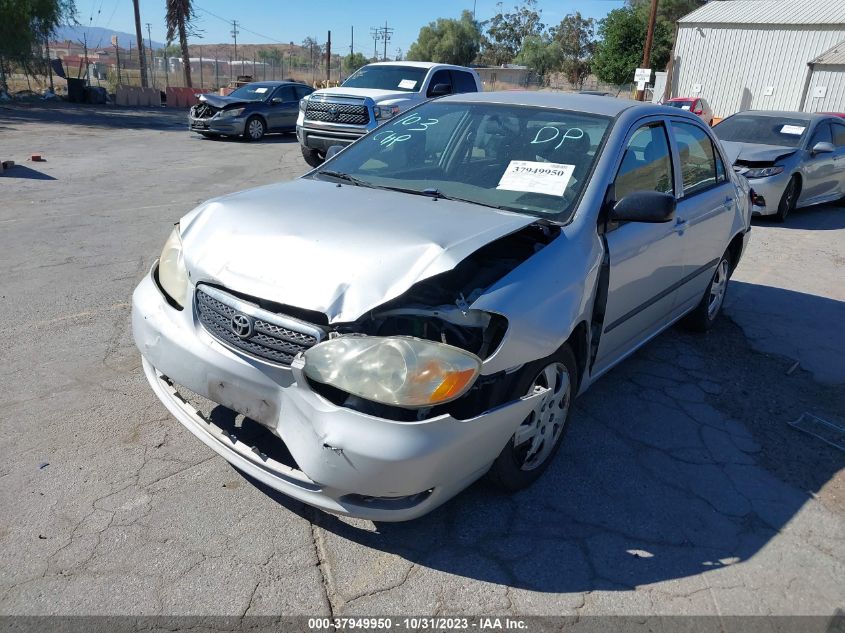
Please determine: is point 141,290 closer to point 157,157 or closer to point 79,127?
point 157,157

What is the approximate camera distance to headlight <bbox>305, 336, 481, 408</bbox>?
7.84 ft

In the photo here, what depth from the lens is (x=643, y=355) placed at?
4930mm

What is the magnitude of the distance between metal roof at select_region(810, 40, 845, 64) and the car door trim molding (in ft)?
95.7

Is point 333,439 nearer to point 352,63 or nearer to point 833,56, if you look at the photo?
point 833,56

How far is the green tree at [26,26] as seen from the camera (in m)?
26.1

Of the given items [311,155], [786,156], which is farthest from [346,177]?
[311,155]

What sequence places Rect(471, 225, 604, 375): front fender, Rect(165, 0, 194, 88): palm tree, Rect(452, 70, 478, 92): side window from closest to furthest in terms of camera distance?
Rect(471, 225, 604, 375): front fender < Rect(452, 70, 478, 92): side window < Rect(165, 0, 194, 88): palm tree

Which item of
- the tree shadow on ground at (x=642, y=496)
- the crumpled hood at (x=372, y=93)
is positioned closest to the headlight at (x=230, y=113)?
the crumpled hood at (x=372, y=93)

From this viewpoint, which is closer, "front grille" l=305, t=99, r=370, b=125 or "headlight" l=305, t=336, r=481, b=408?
"headlight" l=305, t=336, r=481, b=408

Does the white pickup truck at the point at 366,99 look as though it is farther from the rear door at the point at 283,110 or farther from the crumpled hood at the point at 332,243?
the crumpled hood at the point at 332,243

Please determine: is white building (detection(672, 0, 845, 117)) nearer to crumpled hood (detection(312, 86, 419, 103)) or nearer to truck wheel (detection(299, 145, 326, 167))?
crumpled hood (detection(312, 86, 419, 103))

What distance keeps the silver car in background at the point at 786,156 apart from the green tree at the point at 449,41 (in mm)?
73946

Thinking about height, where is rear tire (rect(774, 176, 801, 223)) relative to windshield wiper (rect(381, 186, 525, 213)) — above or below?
below

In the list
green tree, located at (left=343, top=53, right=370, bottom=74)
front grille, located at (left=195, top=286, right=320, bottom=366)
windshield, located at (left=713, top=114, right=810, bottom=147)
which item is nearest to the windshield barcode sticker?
front grille, located at (left=195, top=286, right=320, bottom=366)
